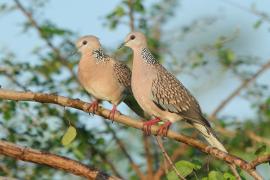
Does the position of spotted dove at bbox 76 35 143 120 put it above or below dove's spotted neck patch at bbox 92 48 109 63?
A: below

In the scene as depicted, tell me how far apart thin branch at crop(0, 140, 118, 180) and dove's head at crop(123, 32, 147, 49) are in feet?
3.86

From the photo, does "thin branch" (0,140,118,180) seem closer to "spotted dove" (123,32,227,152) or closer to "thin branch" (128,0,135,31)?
"spotted dove" (123,32,227,152)

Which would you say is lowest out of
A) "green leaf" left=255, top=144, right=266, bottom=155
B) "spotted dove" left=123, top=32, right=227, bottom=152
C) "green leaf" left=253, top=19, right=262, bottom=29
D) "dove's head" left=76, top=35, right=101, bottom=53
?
"green leaf" left=255, top=144, right=266, bottom=155

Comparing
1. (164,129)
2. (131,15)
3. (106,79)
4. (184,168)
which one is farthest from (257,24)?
(184,168)

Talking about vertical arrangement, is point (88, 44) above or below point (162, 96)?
above

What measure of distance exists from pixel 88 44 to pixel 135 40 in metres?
0.87

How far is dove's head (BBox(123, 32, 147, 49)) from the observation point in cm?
526

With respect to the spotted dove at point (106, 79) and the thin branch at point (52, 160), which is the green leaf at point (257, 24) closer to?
the spotted dove at point (106, 79)

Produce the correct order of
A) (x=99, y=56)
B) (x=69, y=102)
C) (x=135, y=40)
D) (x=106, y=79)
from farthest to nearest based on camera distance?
(x=99, y=56) < (x=106, y=79) < (x=135, y=40) < (x=69, y=102)

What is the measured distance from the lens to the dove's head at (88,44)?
6.01m

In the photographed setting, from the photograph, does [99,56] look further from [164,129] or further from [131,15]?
[164,129]

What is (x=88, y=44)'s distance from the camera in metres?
6.07

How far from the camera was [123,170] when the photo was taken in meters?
8.64

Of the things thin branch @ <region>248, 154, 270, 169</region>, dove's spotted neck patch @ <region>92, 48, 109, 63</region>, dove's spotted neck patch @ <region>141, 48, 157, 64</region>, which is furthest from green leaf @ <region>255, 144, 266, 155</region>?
dove's spotted neck patch @ <region>92, 48, 109, 63</region>
